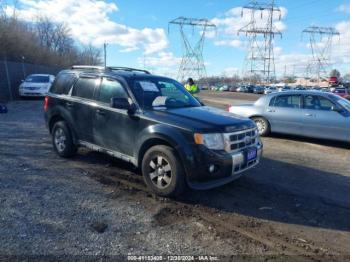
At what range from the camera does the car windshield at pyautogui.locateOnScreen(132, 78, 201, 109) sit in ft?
19.5

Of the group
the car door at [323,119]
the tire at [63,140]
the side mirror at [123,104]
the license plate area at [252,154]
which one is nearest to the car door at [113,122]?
the side mirror at [123,104]

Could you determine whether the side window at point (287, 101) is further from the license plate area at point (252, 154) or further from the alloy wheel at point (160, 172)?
the alloy wheel at point (160, 172)

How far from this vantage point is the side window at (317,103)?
9.91m

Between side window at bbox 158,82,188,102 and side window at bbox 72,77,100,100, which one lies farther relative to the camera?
side window at bbox 72,77,100,100

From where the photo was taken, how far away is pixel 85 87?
6.82 m

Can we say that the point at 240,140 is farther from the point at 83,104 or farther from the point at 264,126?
the point at 264,126

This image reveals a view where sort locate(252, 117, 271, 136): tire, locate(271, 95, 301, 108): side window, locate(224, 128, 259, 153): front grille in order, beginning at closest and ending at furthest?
1. locate(224, 128, 259, 153): front grille
2. locate(271, 95, 301, 108): side window
3. locate(252, 117, 271, 136): tire

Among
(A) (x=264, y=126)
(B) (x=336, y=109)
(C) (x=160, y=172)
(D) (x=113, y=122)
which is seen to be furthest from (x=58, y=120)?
(B) (x=336, y=109)

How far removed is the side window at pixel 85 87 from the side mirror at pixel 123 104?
1036 millimetres

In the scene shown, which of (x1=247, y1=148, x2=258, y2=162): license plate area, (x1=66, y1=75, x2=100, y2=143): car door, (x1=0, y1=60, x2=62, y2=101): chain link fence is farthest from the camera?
(x1=0, y1=60, x2=62, y2=101): chain link fence

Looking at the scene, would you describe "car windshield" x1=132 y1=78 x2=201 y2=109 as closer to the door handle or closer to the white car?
the door handle

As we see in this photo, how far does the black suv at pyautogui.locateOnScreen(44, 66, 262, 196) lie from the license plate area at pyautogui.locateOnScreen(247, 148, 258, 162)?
0.05 ft

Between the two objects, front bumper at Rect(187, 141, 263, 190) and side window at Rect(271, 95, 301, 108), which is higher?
side window at Rect(271, 95, 301, 108)

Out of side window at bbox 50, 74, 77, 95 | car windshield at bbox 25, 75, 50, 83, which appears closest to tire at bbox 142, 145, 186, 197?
side window at bbox 50, 74, 77, 95
